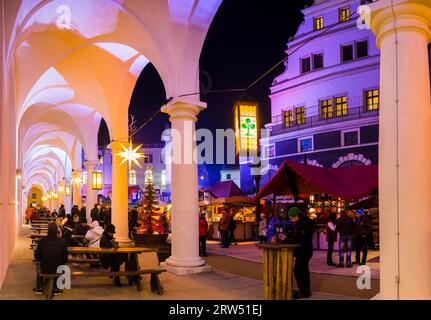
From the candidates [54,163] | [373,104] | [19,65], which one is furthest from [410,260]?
[54,163]

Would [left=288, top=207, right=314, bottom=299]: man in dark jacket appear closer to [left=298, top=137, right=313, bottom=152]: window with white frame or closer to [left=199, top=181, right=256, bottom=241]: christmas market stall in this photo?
[left=199, top=181, right=256, bottom=241]: christmas market stall

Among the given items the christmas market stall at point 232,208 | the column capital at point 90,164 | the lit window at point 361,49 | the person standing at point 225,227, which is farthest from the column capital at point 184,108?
the lit window at point 361,49

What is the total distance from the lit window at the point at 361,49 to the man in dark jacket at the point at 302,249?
25.5 metres

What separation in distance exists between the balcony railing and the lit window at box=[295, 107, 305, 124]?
236 mm

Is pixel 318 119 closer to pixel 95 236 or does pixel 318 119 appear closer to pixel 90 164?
pixel 90 164

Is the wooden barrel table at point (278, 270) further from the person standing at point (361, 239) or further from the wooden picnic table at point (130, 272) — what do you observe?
the person standing at point (361, 239)

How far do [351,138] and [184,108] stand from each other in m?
21.7

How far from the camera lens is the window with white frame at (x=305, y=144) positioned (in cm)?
3203

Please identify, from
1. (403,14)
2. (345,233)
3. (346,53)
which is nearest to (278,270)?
(403,14)

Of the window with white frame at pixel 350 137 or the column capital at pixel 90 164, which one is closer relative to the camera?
the column capital at pixel 90 164

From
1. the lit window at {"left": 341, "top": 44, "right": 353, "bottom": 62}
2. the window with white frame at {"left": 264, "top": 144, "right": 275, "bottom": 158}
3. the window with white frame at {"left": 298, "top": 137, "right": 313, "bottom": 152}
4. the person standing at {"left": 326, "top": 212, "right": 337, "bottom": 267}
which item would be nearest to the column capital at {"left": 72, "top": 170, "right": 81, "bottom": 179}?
the window with white frame at {"left": 264, "top": 144, "right": 275, "bottom": 158}

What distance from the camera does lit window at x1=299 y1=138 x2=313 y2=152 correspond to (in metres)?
32.0

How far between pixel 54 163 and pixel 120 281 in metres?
36.2

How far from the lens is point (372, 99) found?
96.4ft
